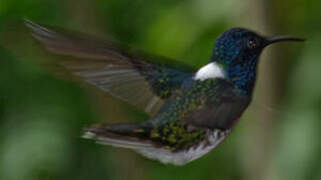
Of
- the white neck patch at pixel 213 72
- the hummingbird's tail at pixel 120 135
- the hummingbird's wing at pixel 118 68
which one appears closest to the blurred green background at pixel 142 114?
the hummingbird's wing at pixel 118 68

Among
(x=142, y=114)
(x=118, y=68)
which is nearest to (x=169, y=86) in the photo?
(x=118, y=68)

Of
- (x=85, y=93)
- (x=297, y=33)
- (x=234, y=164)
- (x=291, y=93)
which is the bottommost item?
(x=234, y=164)

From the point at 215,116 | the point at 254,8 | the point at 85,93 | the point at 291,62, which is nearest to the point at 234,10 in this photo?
the point at 254,8

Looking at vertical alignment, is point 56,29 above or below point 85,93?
above

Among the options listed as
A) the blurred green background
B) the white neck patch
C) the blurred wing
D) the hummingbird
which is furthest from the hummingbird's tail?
the blurred green background

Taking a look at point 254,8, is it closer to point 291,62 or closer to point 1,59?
point 291,62

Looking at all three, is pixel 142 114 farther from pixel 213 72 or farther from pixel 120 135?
pixel 120 135
